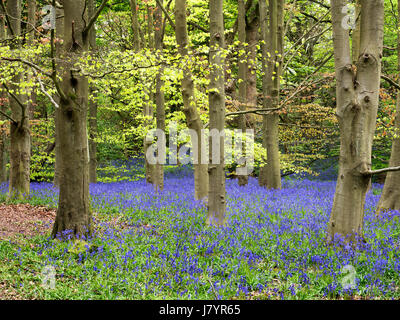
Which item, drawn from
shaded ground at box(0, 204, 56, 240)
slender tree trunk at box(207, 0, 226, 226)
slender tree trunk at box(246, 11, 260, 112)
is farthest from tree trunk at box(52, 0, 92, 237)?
slender tree trunk at box(246, 11, 260, 112)

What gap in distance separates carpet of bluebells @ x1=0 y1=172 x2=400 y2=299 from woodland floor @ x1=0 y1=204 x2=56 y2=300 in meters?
0.77

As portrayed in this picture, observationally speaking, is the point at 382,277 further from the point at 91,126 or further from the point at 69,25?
the point at 91,126

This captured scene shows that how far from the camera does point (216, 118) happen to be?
7898 millimetres

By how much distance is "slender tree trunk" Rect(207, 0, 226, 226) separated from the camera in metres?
7.77

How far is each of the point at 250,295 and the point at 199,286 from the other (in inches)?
27.5

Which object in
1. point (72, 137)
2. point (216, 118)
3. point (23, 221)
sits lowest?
point (23, 221)

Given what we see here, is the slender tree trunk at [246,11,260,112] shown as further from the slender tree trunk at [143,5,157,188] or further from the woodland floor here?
the woodland floor

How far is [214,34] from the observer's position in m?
7.95

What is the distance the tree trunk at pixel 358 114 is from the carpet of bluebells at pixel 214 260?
Result: 0.68 metres

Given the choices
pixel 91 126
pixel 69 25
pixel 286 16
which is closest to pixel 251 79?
pixel 286 16

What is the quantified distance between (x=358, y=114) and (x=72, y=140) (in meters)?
5.46

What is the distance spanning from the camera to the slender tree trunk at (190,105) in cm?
1033

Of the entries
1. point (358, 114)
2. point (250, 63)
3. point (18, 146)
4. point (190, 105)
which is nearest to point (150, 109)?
point (250, 63)

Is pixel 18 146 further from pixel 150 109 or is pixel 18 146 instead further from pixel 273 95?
pixel 273 95
